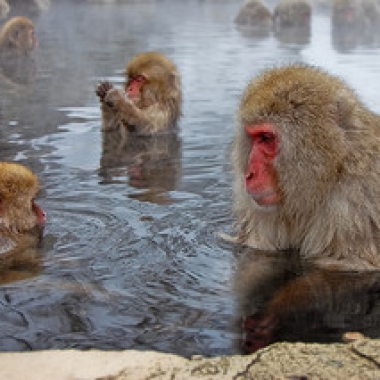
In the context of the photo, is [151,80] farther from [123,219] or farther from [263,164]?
[263,164]

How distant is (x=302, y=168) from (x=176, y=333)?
1.03m

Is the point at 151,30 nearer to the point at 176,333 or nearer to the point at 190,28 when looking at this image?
the point at 190,28

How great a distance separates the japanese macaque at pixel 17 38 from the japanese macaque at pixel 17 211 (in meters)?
9.98

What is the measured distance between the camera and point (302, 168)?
3.62 metres

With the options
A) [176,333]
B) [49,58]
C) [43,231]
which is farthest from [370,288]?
[49,58]

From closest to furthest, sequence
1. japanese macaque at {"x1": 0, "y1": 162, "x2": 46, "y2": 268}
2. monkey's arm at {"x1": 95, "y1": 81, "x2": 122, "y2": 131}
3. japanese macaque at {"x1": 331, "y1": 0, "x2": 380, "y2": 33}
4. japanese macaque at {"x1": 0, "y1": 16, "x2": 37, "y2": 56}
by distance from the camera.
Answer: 1. japanese macaque at {"x1": 0, "y1": 162, "x2": 46, "y2": 268}
2. monkey's arm at {"x1": 95, "y1": 81, "x2": 122, "y2": 131}
3. japanese macaque at {"x1": 0, "y1": 16, "x2": 37, "y2": 56}
4. japanese macaque at {"x1": 331, "y1": 0, "x2": 380, "y2": 33}

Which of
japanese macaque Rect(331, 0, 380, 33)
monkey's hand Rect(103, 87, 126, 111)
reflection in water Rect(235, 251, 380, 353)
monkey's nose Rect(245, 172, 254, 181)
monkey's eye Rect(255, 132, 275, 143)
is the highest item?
japanese macaque Rect(331, 0, 380, 33)

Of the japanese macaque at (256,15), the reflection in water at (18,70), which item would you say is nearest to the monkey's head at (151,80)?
the reflection in water at (18,70)

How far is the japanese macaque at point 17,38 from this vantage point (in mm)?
13805

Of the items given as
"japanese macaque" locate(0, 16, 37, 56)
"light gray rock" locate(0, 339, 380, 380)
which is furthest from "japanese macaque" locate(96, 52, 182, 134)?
"japanese macaque" locate(0, 16, 37, 56)

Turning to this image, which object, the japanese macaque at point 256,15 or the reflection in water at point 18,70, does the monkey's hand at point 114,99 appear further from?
the japanese macaque at point 256,15

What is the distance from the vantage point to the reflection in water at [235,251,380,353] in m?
3.04

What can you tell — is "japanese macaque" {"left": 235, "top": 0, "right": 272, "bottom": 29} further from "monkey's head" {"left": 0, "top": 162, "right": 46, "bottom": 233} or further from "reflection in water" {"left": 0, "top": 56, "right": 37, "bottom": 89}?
"monkey's head" {"left": 0, "top": 162, "right": 46, "bottom": 233}

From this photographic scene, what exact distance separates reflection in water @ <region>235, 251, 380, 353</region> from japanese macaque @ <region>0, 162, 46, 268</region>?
1146 millimetres
